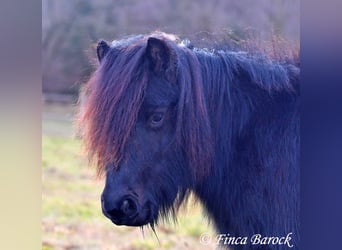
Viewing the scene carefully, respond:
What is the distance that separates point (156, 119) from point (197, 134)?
0.39ft

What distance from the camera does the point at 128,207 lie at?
5.45 ft

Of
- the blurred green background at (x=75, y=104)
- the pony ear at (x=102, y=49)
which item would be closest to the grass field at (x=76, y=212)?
the blurred green background at (x=75, y=104)

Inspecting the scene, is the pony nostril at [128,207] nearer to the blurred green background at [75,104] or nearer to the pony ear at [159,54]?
the blurred green background at [75,104]

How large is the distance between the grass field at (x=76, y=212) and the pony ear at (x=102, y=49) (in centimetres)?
16

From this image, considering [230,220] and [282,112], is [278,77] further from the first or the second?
[230,220]

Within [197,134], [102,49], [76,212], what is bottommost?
[76,212]

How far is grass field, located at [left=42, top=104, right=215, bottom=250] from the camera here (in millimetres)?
1723

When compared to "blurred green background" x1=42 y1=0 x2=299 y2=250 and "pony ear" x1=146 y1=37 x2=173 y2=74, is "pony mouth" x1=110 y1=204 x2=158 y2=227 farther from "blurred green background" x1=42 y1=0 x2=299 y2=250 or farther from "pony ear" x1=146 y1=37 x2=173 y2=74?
"pony ear" x1=146 y1=37 x2=173 y2=74

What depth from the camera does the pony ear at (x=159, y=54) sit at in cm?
166

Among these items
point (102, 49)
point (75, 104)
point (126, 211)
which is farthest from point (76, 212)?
point (102, 49)

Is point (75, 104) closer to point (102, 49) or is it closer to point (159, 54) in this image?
point (102, 49)

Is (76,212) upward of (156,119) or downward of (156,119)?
downward

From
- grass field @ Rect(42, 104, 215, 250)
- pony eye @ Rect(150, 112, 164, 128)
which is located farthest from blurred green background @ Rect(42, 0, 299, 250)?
pony eye @ Rect(150, 112, 164, 128)

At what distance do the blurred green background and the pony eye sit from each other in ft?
0.70
